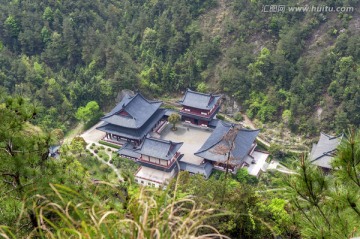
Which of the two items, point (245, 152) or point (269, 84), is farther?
point (269, 84)

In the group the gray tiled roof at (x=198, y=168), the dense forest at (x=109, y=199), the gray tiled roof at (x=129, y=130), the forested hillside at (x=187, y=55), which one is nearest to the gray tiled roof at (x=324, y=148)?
the forested hillside at (x=187, y=55)

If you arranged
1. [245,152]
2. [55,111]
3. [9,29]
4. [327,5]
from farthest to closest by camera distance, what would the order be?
[9,29], [327,5], [55,111], [245,152]

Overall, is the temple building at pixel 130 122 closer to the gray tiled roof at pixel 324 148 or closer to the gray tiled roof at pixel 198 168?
the gray tiled roof at pixel 198 168

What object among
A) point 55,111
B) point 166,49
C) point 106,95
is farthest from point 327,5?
point 55,111

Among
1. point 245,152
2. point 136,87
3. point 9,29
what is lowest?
point 245,152

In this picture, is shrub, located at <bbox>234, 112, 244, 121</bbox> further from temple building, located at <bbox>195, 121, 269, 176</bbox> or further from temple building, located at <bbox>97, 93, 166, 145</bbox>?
temple building, located at <bbox>97, 93, 166, 145</bbox>

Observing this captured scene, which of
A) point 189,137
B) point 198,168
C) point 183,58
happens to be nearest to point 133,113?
point 189,137

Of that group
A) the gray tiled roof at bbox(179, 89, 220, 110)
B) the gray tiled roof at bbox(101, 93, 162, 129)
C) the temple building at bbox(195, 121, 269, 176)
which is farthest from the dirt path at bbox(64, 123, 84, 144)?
the temple building at bbox(195, 121, 269, 176)

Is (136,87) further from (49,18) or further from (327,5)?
(327,5)
